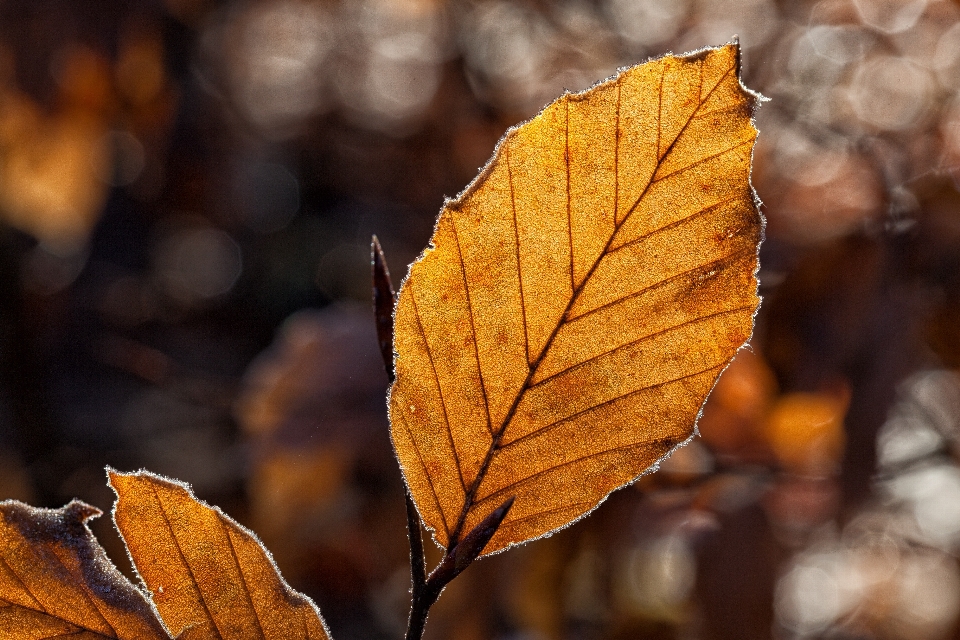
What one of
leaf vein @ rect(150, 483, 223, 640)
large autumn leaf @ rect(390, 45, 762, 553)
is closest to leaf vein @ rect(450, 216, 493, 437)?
large autumn leaf @ rect(390, 45, 762, 553)

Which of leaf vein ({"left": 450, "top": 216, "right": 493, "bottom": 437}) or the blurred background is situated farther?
the blurred background

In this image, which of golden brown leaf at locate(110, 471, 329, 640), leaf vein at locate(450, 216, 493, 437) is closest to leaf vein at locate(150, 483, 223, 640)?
golden brown leaf at locate(110, 471, 329, 640)

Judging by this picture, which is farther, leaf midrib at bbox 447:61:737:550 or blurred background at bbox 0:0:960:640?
blurred background at bbox 0:0:960:640

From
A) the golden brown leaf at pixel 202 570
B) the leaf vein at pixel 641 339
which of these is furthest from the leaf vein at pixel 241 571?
the leaf vein at pixel 641 339

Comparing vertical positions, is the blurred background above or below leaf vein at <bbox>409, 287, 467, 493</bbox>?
above

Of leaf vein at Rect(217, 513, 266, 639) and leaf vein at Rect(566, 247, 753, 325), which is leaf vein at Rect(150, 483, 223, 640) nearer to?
leaf vein at Rect(217, 513, 266, 639)

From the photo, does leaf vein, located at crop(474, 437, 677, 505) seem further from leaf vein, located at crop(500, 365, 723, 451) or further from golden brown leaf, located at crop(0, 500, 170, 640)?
golden brown leaf, located at crop(0, 500, 170, 640)

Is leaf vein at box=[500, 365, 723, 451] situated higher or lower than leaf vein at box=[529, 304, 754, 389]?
lower

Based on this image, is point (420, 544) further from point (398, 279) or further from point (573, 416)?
point (398, 279)

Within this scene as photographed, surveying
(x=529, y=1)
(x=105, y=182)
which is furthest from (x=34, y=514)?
(x=105, y=182)

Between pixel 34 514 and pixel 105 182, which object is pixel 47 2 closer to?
pixel 34 514
